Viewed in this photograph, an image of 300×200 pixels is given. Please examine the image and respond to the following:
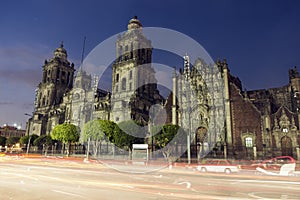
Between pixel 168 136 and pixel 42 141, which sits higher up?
pixel 168 136

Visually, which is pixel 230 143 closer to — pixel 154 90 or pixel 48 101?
pixel 154 90

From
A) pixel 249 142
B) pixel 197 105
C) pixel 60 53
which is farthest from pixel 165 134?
pixel 60 53

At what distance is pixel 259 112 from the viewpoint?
148 feet

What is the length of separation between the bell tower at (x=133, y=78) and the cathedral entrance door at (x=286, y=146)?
111ft

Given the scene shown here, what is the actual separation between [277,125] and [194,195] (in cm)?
3920

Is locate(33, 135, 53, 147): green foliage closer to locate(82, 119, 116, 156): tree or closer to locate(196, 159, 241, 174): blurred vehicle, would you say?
locate(82, 119, 116, 156): tree

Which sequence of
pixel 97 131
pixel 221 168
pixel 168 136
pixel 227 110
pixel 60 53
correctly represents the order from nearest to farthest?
pixel 221 168 < pixel 168 136 < pixel 97 131 < pixel 227 110 < pixel 60 53

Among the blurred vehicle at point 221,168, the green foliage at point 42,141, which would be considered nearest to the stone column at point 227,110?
the blurred vehicle at point 221,168

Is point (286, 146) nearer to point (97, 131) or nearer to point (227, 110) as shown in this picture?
point (227, 110)

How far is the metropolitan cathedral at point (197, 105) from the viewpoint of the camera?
143ft

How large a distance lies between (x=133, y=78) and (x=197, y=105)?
2244 cm

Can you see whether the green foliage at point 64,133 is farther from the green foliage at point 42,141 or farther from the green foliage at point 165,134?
the green foliage at point 165,134

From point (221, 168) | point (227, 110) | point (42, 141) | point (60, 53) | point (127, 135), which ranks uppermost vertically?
point (60, 53)

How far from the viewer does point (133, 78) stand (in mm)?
67125
